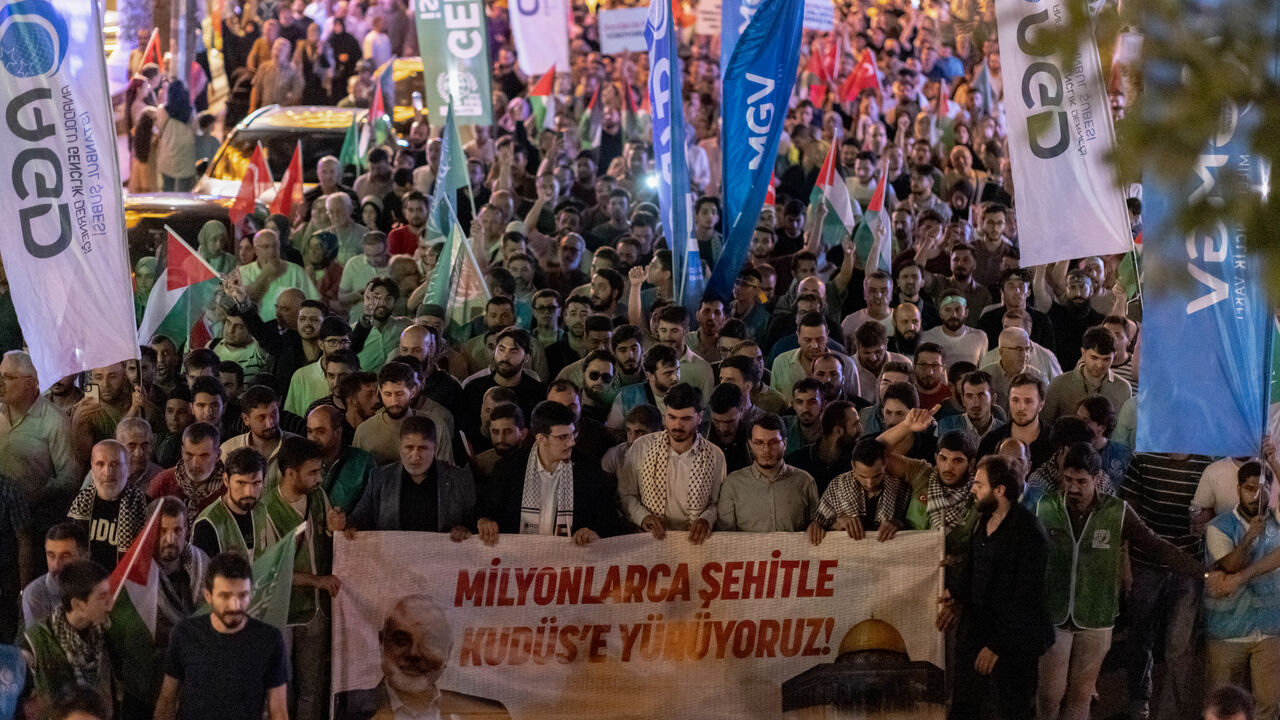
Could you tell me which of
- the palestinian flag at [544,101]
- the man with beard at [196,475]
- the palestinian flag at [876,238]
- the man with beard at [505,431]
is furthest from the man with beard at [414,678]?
the palestinian flag at [544,101]

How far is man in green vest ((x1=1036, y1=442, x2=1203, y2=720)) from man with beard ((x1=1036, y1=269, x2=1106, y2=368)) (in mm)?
3521

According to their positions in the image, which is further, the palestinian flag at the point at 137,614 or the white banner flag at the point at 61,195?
the white banner flag at the point at 61,195

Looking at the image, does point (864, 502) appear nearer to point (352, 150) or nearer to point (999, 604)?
point (999, 604)

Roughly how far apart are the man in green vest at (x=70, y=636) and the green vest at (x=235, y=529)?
26.2 inches

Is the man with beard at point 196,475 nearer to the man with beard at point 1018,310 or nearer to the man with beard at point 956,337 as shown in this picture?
the man with beard at point 956,337

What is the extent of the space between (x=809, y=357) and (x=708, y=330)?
0.95 m

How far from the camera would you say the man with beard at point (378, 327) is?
11188mm

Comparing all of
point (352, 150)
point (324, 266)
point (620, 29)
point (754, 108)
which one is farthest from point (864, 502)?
point (620, 29)

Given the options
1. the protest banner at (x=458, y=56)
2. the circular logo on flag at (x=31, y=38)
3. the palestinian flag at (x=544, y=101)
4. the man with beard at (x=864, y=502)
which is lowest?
the man with beard at (x=864, y=502)

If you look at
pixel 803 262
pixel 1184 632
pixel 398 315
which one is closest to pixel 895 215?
pixel 803 262

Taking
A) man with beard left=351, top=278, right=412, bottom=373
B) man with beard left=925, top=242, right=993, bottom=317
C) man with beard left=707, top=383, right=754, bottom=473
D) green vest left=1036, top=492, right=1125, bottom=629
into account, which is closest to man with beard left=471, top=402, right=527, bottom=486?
man with beard left=707, top=383, right=754, bottom=473

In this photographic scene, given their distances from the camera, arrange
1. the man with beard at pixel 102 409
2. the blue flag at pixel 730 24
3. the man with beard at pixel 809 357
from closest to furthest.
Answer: the man with beard at pixel 102 409 → the man with beard at pixel 809 357 → the blue flag at pixel 730 24

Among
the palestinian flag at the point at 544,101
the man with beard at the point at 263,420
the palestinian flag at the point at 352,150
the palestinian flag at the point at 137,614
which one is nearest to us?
the palestinian flag at the point at 137,614

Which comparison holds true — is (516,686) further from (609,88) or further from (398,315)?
(609,88)
